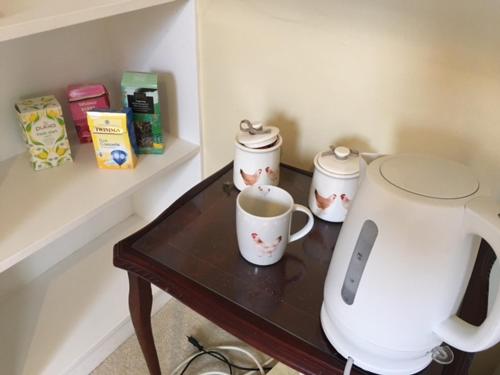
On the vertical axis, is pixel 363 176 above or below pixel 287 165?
above

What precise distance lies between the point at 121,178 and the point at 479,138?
2.72 ft

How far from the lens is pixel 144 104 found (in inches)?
45.3

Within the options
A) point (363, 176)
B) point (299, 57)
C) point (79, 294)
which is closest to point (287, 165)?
point (299, 57)

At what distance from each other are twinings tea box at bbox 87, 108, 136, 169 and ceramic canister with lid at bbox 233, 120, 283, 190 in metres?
0.34

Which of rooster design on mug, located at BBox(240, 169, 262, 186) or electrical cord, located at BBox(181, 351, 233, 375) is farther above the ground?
rooster design on mug, located at BBox(240, 169, 262, 186)

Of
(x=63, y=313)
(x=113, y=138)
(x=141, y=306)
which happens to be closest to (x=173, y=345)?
(x=63, y=313)

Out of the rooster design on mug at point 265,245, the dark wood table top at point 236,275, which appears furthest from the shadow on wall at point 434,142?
the rooster design on mug at point 265,245

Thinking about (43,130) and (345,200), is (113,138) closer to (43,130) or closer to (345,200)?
(43,130)

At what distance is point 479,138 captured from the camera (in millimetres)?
799

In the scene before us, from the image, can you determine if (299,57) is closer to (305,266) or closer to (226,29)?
(226,29)

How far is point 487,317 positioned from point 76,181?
0.96 m

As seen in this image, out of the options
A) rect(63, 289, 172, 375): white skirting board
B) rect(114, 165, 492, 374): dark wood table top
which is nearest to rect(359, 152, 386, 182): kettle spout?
rect(114, 165, 492, 374): dark wood table top

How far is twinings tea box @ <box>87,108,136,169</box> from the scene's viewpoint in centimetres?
107

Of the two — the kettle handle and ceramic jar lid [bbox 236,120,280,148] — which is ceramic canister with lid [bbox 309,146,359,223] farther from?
the kettle handle
